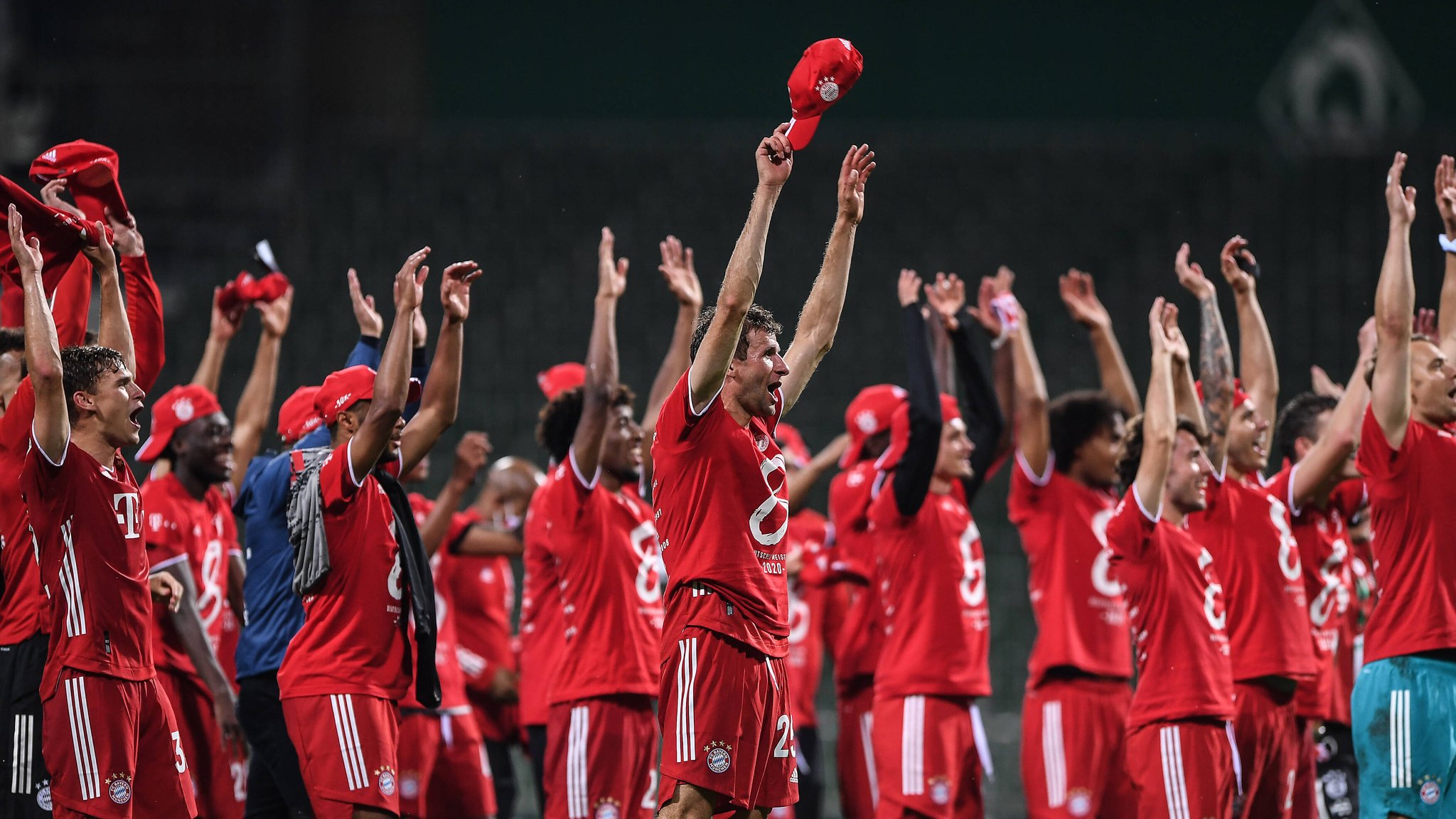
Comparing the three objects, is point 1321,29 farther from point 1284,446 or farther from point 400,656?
point 400,656

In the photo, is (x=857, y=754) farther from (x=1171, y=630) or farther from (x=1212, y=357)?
(x=1212, y=357)

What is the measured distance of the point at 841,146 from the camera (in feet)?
47.4

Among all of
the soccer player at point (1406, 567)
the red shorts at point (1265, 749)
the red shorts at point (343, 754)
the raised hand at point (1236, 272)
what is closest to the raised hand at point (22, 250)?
the red shorts at point (343, 754)

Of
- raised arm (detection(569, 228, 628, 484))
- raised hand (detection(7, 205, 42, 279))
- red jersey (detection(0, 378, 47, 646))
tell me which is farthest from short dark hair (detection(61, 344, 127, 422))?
raised arm (detection(569, 228, 628, 484))

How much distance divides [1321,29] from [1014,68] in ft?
9.97

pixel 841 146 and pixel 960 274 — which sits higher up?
pixel 841 146

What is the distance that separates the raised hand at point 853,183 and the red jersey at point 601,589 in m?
1.98

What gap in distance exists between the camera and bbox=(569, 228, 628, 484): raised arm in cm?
684

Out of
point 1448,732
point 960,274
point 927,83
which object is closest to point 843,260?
point 1448,732

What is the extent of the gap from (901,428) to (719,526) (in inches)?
104

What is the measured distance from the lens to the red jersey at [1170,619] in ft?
21.4

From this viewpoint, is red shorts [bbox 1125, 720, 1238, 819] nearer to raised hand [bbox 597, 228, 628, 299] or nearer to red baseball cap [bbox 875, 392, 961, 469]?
red baseball cap [bbox 875, 392, 961, 469]

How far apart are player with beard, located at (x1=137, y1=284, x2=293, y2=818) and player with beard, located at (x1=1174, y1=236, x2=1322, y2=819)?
4.48 m

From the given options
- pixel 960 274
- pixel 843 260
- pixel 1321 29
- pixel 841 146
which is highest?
pixel 1321 29
